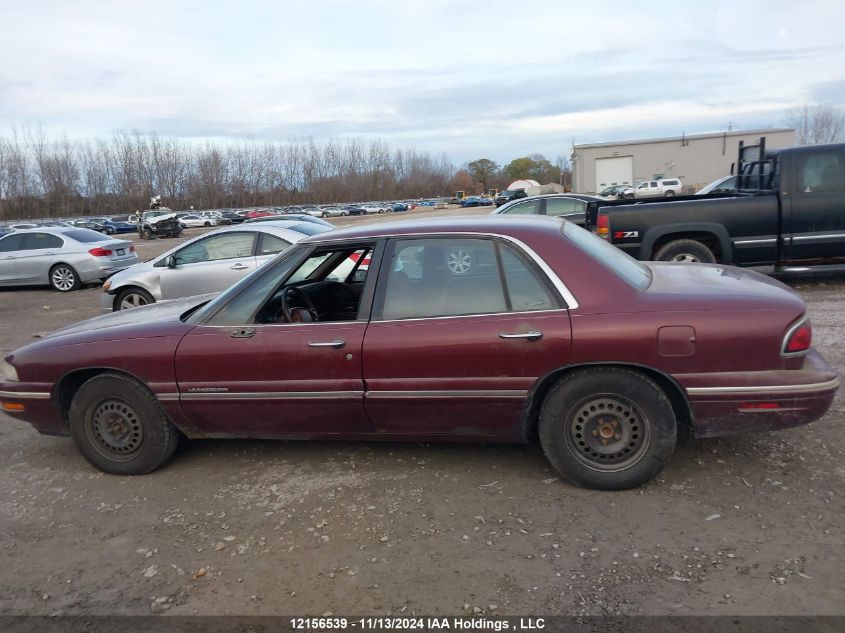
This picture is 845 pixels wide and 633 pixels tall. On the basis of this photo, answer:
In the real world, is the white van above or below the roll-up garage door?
below

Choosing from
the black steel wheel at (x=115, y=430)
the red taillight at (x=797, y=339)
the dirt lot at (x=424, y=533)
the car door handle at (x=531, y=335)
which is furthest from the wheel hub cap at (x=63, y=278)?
the red taillight at (x=797, y=339)

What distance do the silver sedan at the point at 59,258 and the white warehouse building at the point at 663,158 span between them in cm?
5772

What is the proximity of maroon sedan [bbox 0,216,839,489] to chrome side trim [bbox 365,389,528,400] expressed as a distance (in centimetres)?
1

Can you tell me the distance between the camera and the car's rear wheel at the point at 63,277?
1404 cm

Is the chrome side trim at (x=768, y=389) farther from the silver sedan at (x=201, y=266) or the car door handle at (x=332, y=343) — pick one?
the silver sedan at (x=201, y=266)

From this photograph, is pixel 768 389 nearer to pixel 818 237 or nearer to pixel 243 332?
pixel 243 332

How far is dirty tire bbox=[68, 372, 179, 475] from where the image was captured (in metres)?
4.03

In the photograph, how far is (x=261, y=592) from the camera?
289 centimetres

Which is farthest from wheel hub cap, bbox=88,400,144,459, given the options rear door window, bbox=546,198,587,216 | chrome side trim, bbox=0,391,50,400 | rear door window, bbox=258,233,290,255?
rear door window, bbox=546,198,587,216

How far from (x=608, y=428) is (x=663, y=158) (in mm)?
67848

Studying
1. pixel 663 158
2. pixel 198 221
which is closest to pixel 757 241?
pixel 198 221

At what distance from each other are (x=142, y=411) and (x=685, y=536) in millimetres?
3221

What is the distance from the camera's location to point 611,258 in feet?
12.9

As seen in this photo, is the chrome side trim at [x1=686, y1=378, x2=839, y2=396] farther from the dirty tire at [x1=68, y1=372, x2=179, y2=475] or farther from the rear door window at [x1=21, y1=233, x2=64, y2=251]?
the rear door window at [x1=21, y1=233, x2=64, y2=251]
